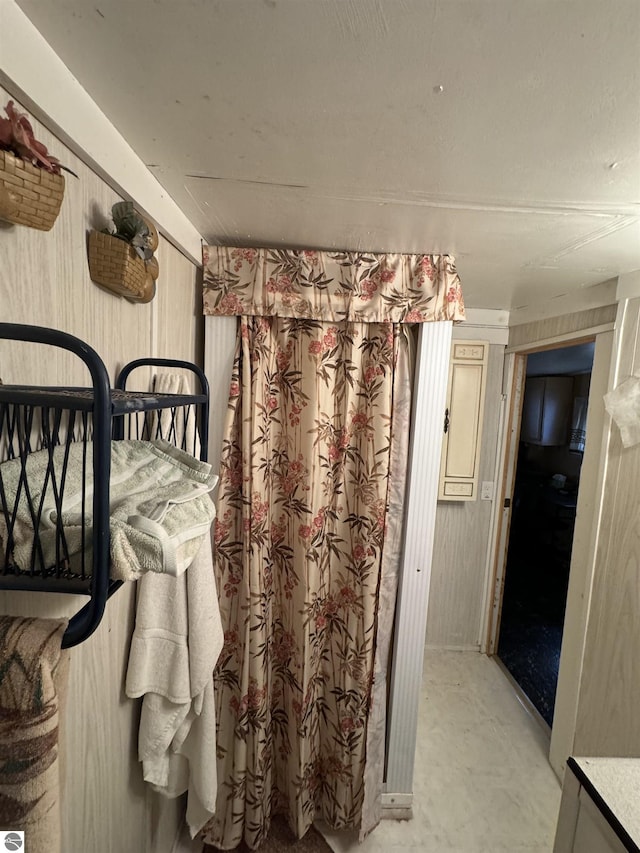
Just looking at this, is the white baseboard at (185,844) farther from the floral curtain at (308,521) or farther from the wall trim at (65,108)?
the wall trim at (65,108)

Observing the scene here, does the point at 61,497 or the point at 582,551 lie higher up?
the point at 61,497

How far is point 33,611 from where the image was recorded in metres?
0.67

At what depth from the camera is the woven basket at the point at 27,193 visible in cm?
48

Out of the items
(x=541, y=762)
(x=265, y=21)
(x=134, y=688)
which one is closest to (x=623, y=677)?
(x=541, y=762)

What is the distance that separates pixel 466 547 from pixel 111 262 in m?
2.49

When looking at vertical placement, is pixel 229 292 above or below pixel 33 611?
above

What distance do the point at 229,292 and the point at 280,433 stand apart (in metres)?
0.52

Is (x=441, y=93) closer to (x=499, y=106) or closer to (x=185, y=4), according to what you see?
(x=499, y=106)

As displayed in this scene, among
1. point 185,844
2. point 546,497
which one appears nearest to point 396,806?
point 185,844

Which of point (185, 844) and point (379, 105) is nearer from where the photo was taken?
point (379, 105)

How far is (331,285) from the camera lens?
4.37 ft

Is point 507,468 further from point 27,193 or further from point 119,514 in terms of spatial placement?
point 27,193

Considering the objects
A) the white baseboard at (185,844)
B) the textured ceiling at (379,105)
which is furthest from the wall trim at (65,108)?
the white baseboard at (185,844)

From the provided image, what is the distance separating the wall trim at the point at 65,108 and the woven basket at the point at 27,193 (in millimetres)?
141
